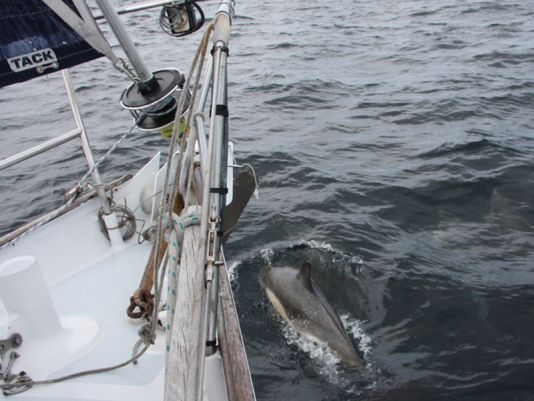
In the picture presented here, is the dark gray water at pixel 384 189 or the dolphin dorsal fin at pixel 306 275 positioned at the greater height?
the dolphin dorsal fin at pixel 306 275

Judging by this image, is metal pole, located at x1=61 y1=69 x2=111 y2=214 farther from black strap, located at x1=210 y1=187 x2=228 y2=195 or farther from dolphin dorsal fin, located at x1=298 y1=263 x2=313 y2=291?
black strap, located at x1=210 y1=187 x2=228 y2=195

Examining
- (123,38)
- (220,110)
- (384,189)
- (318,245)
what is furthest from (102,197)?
(384,189)

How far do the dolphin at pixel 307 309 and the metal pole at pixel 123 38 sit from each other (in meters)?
3.06

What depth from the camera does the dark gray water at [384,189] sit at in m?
5.57

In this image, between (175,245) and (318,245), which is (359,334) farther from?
(175,245)

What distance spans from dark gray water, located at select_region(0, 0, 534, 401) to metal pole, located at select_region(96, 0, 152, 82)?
328cm

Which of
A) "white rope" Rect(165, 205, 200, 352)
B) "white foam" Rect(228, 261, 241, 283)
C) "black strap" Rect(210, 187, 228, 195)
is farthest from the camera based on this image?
"white foam" Rect(228, 261, 241, 283)

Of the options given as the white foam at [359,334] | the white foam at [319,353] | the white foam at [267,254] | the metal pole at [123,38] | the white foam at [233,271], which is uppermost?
the metal pole at [123,38]

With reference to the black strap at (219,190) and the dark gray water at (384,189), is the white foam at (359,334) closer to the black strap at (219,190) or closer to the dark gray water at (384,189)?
the dark gray water at (384,189)

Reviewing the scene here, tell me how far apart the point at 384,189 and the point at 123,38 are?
6144 mm

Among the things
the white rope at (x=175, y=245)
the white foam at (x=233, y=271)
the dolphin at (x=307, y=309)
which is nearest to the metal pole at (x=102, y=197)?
the white foam at (x=233, y=271)

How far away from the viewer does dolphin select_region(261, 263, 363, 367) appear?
5.57 m

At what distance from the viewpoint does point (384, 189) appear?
30.0ft

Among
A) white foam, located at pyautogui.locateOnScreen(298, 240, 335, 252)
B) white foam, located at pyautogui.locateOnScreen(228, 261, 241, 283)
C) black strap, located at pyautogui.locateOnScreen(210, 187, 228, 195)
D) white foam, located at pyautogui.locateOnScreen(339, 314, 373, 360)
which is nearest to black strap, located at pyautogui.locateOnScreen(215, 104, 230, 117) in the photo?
black strap, located at pyautogui.locateOnScreen(210, 187, 228, 195)
